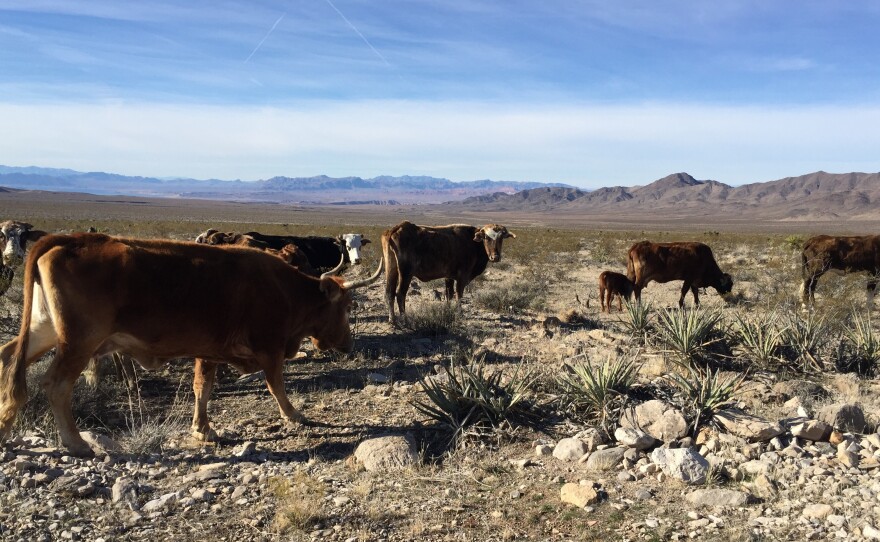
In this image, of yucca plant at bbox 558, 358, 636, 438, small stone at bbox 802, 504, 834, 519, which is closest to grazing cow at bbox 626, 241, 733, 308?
yucca plant at bbox 558, 358, 636, 438

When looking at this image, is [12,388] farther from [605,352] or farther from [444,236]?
[444,236]

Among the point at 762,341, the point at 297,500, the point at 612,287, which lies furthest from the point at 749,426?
the point at 612,287

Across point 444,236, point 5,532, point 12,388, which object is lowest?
point 5,532

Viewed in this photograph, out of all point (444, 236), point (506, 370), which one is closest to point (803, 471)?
point (506, 370)

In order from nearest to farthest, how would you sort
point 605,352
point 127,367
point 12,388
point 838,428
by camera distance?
point 12,388, point 838,428, point 127,367, point 605,352

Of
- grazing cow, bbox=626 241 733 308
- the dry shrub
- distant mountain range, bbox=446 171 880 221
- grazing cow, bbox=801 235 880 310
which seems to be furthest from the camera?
distant mountain range, bbox=446 171 880 221

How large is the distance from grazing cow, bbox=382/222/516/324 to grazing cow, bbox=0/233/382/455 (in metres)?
5.21

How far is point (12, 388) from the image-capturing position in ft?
16.7

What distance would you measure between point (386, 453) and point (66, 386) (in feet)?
8.66

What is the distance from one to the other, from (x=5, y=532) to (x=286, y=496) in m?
1.76

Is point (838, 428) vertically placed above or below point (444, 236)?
below

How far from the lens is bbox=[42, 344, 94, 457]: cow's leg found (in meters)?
4.98

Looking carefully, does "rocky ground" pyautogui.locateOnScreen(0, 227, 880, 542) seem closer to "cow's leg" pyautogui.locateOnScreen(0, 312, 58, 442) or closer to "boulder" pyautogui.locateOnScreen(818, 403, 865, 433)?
"boulder" pyautogui.locateOnScreen(818, 403, 865, 433)

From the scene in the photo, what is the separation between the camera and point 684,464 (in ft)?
16.1
